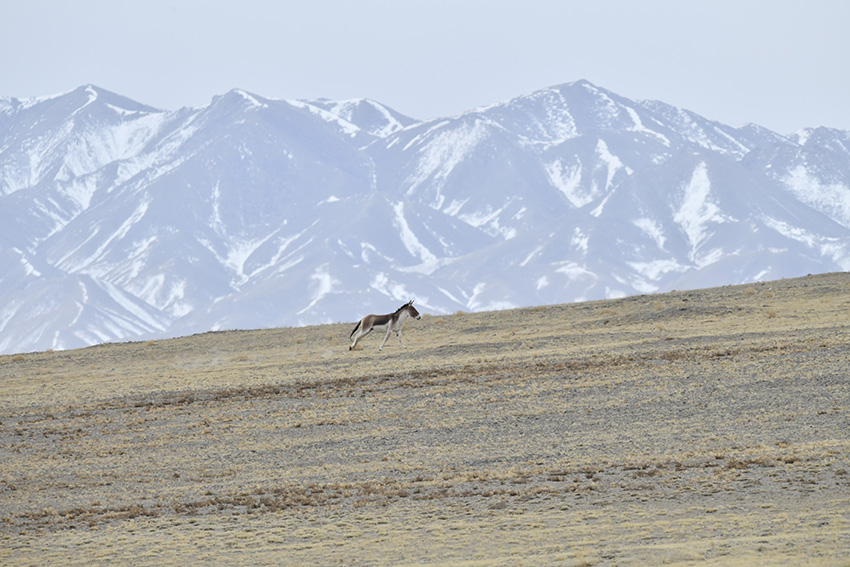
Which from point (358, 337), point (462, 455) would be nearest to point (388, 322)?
point (358, 337)

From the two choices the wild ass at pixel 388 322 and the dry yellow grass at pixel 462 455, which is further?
the wild ass at pixel 388 322

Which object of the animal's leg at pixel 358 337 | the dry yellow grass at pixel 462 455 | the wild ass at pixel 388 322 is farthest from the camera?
the animal's leg at pixel 358 337

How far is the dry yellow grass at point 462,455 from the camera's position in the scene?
14.4 m

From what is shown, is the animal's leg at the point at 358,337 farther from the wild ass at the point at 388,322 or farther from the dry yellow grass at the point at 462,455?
the dry yellow grass at the point at 462,455

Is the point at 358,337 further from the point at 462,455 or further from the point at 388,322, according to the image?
the point at 462,455

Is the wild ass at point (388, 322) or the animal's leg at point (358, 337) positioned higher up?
the wild ass at point (388, 322)

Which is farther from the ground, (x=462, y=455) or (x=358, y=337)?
(x=358, y=337)

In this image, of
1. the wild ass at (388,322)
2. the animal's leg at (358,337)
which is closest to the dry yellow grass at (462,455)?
the animal's leg at (358,337)

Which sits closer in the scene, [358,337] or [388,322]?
[388,322]

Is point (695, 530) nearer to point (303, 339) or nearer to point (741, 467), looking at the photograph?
point (741, 467)

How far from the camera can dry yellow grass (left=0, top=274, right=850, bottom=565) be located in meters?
14.4

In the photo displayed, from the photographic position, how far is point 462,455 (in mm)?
20234

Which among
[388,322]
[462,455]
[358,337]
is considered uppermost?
[388,322]

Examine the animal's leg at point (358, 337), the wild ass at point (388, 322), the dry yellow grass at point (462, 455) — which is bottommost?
the dry yellow grass at point (462, 455)
